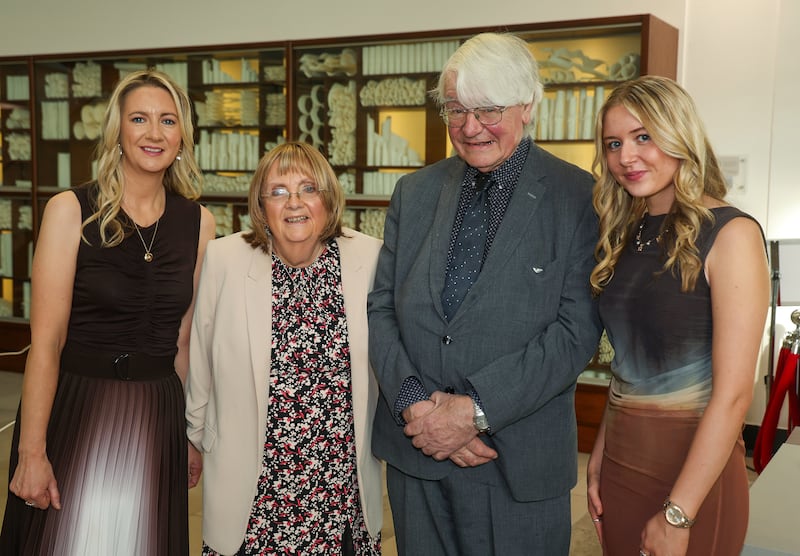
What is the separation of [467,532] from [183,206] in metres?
1.28

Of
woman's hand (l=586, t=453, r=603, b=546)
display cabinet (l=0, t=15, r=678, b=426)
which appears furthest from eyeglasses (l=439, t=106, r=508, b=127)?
display cabinet (l=0, t=15, r=678, b=426)

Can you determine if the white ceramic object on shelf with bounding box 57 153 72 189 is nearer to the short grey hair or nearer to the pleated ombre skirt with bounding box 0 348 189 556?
the pleated ombre skirt with bounding box 0 348 189 556

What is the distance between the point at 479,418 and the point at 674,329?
1.71ft

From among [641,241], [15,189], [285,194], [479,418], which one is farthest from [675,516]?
[15,189]

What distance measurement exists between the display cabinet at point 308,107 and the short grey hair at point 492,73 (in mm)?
3023

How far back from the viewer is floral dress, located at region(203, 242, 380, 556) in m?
2.29

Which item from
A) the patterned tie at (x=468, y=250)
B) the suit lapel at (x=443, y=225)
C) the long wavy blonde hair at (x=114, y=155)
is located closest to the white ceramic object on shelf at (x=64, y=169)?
the long wavy blonde hair at (x=114, y=155)

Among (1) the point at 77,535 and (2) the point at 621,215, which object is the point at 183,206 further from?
(2) the point at 621,215

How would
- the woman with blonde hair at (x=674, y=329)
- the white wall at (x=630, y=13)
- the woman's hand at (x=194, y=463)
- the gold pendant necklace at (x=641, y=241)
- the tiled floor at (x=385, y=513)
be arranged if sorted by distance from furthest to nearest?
the white wall at (x=630, y=13) < the tiled floor at (x=385, y=513) < the woman's hand at (x=194, y=463) < the gold pendant necklace at (x=641, y=241) < the woman with blonde hair at (x=674, y=329)

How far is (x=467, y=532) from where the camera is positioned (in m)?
2.19

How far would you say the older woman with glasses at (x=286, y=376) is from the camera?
2.28 metres

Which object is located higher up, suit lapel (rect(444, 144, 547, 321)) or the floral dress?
suit lapel (rect(444, 144, 547, 321))

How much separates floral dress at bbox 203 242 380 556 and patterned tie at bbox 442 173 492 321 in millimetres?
339

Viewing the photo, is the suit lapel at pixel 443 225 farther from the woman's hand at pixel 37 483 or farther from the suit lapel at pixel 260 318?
the woman's hand at pixel 37 483
